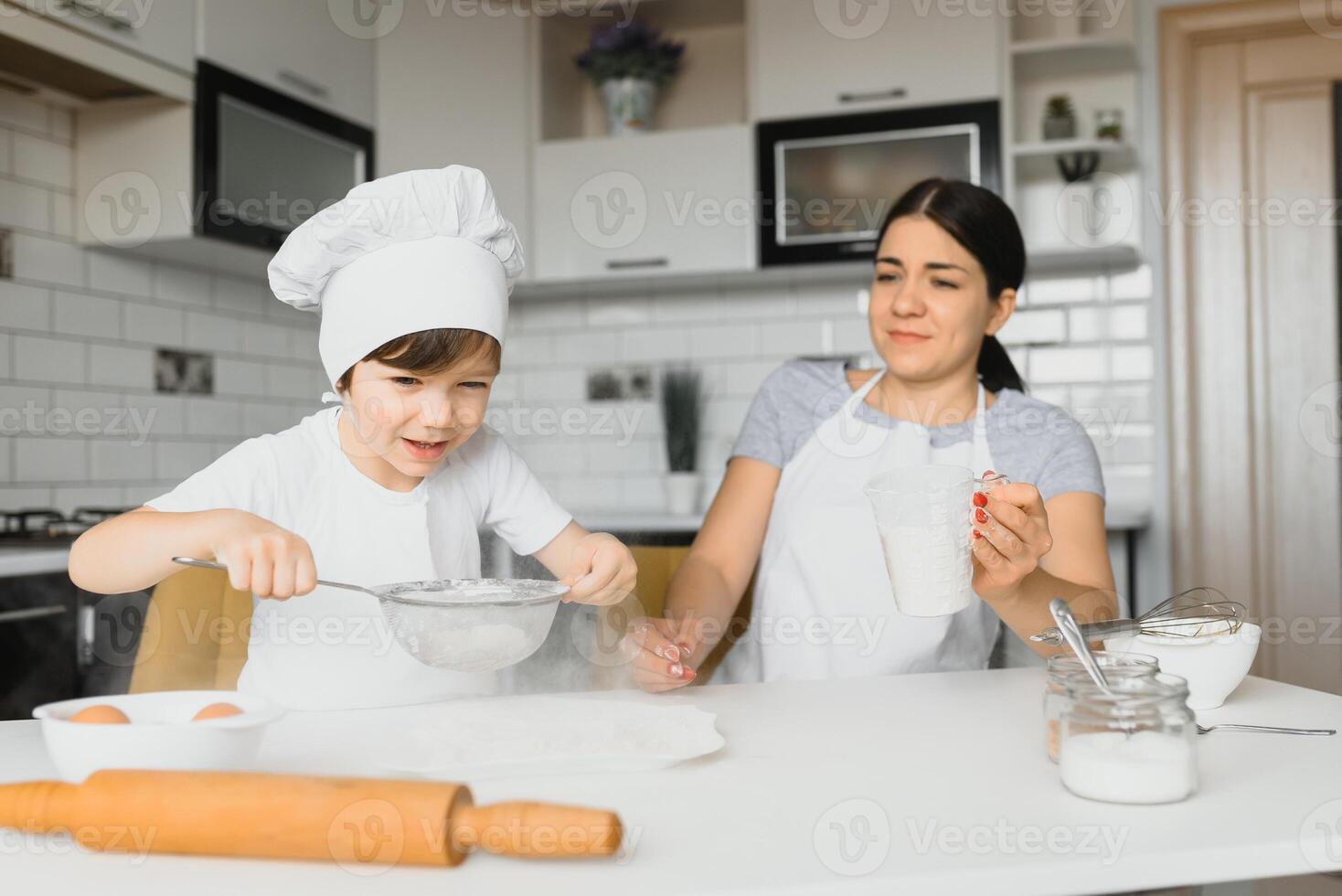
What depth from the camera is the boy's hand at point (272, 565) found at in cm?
91

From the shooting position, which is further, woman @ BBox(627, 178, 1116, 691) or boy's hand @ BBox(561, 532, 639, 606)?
woman @ BBox(627, 178, 1116, 691)

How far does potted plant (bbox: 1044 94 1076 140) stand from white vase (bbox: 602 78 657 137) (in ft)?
3.71

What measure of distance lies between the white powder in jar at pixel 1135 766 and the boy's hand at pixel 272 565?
1.95 feet

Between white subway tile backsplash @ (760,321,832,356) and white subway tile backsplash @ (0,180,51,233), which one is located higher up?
white subway tile backsplash @ (0,180,51,233)

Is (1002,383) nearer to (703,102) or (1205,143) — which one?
(1205,143)

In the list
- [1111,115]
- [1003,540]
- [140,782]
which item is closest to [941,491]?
[1003,540]

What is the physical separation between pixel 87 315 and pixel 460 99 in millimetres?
1259

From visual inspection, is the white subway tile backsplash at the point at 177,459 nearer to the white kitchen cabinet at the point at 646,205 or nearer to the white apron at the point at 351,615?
the white kitchen cabinet at the point at 646,205

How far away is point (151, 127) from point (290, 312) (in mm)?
757

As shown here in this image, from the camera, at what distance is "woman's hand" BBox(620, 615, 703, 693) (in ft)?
3.97

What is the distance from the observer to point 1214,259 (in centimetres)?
319

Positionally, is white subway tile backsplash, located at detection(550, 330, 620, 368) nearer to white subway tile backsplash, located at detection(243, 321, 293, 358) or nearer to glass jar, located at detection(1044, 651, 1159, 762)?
white subway tile backsplash, located at detection(243, 321, 293, 358)

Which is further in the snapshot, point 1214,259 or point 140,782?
point 1214,259

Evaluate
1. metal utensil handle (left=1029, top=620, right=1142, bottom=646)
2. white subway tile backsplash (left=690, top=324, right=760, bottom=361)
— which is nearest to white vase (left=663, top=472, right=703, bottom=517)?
white subway tile backsplash (left=690, top=324, right=760, bottom=361)
